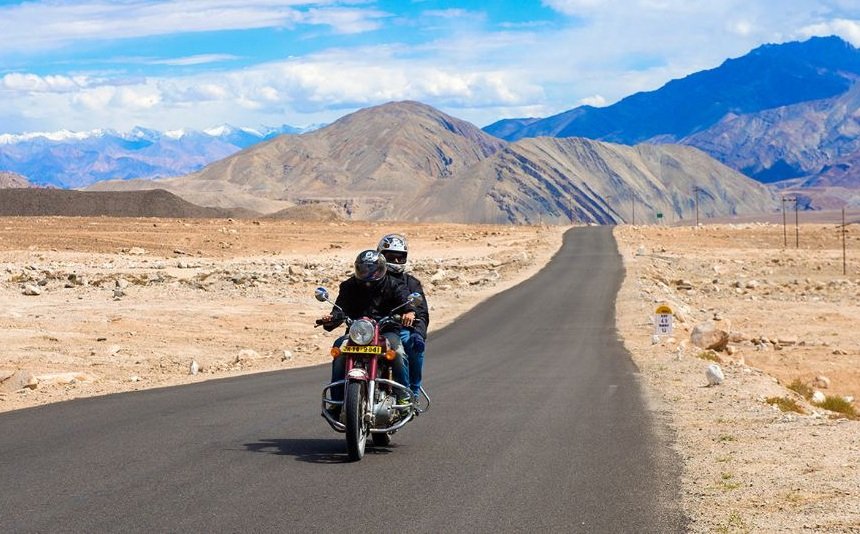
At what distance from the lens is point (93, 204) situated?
354ft

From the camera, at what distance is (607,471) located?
10.0 metres

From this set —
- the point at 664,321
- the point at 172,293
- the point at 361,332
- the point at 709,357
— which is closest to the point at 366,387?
the point at 361,332

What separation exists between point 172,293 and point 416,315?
28.8m

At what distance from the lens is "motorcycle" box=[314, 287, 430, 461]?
993cm

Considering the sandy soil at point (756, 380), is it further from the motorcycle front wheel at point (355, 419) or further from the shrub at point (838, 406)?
the motorcycle front wheel at point (355, 419)

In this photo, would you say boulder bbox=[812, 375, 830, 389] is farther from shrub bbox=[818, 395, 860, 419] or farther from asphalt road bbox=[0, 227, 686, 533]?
asphalt road bbox=[0, 227, 686, 533]

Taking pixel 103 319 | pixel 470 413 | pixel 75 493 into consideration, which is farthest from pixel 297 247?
pixel 75 493

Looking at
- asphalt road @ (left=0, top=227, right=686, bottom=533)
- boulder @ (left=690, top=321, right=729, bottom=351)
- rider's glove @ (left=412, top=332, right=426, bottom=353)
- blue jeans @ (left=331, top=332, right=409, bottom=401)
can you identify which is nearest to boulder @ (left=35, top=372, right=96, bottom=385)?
asphalt road @ (left=0, top=227, right=686, bottom=533)

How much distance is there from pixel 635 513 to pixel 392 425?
3.00 metres

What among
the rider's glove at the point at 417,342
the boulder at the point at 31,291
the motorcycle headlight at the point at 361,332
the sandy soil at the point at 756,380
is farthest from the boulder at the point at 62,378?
the boulder at the point at 31,291

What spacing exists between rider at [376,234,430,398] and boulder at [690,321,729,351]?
17.7 meters

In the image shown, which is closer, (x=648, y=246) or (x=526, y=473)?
(x=526, y=473)

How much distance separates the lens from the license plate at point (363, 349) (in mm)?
10078

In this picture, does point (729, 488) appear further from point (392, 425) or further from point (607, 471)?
point (392, 425)
